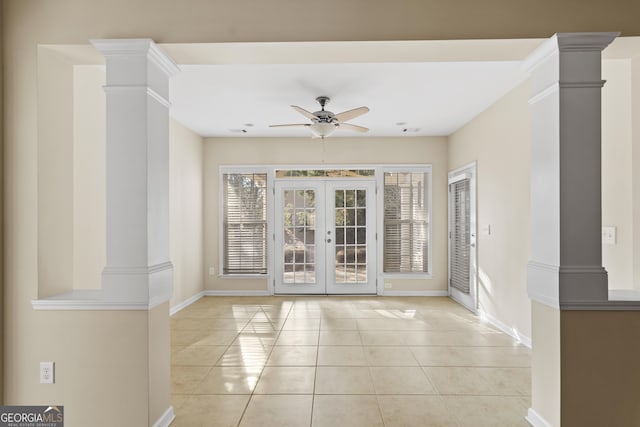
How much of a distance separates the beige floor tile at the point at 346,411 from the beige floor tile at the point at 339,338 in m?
1.20

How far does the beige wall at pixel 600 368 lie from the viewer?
2113 mm

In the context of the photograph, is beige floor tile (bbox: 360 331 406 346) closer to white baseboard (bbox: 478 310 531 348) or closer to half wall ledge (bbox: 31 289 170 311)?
white baseboard (bbox: 478 310 531 348)

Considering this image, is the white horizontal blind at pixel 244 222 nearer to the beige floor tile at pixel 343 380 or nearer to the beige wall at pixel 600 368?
the beige floor tile at pixel 343 380

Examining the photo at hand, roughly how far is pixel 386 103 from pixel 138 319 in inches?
141

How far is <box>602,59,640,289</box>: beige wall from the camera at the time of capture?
271 cm

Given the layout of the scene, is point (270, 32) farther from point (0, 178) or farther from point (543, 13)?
point (0, 178)

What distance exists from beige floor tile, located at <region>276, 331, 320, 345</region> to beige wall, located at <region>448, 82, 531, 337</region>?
2.24m

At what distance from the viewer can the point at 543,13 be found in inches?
87.0

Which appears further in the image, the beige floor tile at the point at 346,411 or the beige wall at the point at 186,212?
the beige wall at the point at 186,212

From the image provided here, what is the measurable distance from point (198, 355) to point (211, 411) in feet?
3.70

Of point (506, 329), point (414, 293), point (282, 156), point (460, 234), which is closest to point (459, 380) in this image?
point (506, 329)

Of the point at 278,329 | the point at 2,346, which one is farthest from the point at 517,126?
the point at 2,346

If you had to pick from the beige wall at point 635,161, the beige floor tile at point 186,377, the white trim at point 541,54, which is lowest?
the beige floor tile at point 186,377

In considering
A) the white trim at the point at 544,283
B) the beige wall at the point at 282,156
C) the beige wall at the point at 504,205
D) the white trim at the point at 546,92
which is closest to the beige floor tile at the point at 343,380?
the white trim at the point at 544,283
